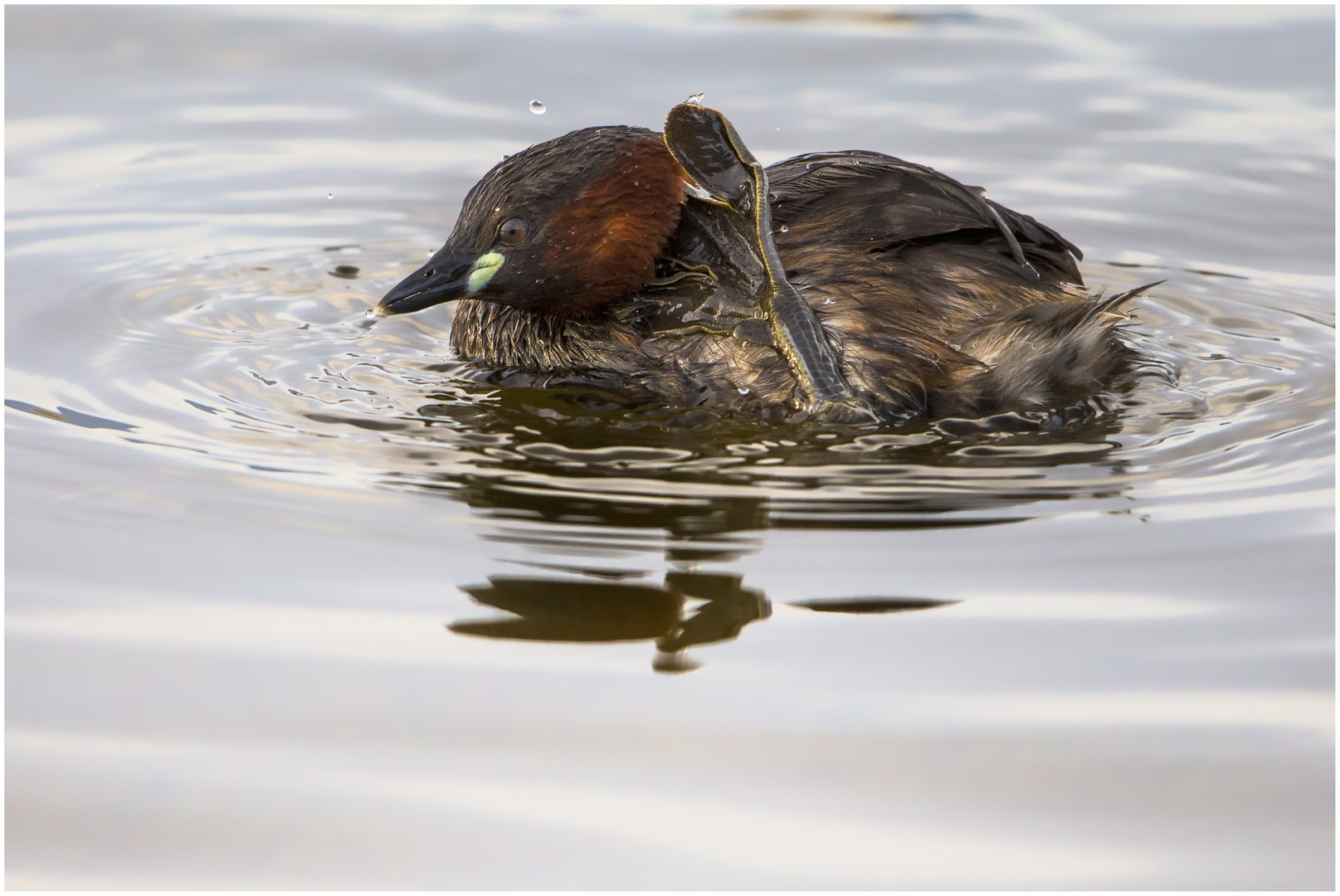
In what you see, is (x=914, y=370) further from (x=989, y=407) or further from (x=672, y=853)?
(x=672, y=853)

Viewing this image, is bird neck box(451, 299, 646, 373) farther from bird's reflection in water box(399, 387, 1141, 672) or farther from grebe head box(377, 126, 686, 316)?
bird's reflection in water box(399, 387, 1141, 672)

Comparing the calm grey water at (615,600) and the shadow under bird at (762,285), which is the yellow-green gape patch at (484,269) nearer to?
the shadow under bird at (762,285)

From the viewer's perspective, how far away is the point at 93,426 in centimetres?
480

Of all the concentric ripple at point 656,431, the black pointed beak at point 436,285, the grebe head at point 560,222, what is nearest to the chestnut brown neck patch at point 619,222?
the grebe head at point 560,222

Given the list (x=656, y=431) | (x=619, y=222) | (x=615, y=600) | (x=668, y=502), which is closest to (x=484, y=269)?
(x=619, y=222)

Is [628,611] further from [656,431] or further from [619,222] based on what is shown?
[619,222]

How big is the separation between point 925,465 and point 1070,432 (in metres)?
0.61

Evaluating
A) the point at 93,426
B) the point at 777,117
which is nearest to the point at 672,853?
the point at 93,426

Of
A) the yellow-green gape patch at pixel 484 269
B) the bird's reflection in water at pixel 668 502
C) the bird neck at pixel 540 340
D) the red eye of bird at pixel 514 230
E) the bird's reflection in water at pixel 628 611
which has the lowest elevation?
the bird's reflection in water at pixel 628 611

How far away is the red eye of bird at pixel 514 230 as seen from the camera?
17.9 feet

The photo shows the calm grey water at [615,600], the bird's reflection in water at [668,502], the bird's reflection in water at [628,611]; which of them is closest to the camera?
the calm grey water at [615,600]

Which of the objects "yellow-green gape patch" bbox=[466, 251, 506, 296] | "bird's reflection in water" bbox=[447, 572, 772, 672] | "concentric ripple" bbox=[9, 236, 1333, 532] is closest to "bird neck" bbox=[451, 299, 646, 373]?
"concentric ripple" bbox=[9, 236, 1333, 532]

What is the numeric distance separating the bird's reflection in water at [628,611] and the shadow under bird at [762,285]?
1194mm

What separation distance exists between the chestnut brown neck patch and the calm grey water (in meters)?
0.56
